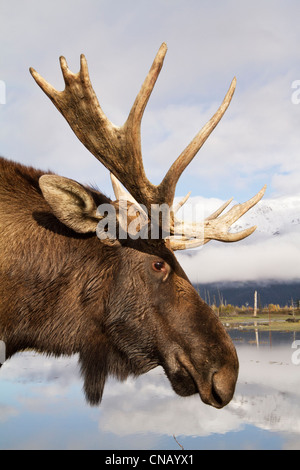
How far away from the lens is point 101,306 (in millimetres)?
3848

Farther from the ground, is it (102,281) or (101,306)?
(102,281)

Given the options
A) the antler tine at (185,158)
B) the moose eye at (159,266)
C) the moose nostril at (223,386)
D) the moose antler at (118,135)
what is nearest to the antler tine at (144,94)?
the moose antler at (118,135)

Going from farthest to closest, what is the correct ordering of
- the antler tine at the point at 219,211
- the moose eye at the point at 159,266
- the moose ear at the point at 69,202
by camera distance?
1. the antler tine at the point at 219,211
2. the moose eye at the point at 159,266
3. the moose ear at the point at 69,202

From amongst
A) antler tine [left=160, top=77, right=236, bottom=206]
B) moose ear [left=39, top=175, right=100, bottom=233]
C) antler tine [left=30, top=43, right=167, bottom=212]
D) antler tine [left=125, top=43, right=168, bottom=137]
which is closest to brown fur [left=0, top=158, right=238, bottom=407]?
moose ear [left=39, top=175, right=100, bottom=233]

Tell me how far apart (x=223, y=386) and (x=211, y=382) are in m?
0.11

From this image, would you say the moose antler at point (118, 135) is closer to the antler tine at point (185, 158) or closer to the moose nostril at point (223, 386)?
the antler tine at point (185, 158)

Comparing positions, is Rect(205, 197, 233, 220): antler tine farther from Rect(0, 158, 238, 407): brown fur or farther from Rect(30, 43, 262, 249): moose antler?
Rect(30, 43, 262, 249): moose antler

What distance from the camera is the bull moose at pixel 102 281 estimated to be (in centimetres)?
365

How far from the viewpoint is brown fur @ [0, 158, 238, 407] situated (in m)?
3.67

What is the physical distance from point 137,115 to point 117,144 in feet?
1.07

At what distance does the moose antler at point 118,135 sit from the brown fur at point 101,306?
409 mm

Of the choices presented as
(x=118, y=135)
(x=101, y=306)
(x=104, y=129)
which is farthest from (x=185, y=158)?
(x=101, y=306)

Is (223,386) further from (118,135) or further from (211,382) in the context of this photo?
(118,135)

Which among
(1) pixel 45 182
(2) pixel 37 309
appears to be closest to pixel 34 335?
(2) pixel 37 309
